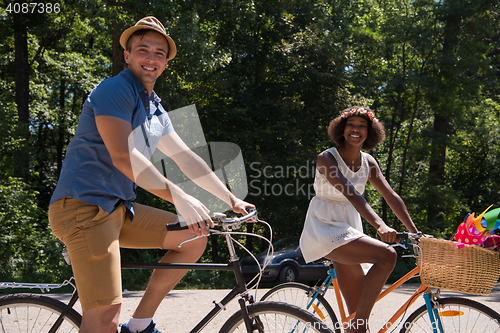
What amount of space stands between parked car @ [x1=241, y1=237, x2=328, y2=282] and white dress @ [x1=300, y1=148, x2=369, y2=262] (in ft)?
30.6

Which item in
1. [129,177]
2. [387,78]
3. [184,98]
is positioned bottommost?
[129,177]

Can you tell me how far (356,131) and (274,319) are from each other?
160cm

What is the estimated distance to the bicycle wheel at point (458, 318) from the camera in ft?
9.36

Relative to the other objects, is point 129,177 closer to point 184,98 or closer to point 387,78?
point 184,98

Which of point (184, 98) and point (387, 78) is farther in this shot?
point (387, 78)

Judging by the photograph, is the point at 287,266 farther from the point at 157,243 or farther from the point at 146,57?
the point at 146,57

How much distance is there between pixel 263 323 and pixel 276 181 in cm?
1466

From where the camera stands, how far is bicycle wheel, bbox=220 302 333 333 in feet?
7.40

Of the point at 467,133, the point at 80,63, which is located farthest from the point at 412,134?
the point at 80,63

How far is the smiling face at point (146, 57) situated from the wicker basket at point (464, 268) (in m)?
1.98

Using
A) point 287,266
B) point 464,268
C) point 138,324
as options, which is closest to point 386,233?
point 464,268

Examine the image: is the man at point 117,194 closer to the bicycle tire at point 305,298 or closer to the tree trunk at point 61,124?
the bicycle tire at point 305,298

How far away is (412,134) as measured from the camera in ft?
68.6

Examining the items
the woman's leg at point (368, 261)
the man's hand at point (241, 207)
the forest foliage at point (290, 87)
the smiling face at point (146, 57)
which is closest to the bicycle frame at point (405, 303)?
the woman's leg at point (368, 261)
